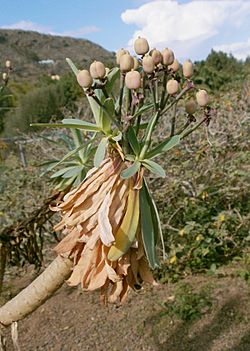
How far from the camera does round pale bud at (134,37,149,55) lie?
0.75 m

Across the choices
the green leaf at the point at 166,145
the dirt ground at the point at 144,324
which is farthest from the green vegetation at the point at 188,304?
the green leaf at the point at 166,145

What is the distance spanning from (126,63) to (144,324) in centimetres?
259

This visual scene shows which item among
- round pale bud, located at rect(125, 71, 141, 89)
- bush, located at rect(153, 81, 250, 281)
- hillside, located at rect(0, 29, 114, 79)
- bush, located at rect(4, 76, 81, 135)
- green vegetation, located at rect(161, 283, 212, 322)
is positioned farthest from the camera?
hillside, located at rect(0, 29, 114, 79)

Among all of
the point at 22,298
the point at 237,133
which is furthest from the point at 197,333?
the point at 22,298

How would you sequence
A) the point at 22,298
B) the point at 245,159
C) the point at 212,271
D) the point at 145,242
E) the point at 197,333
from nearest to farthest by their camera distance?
1. the point at 145,242
2. the point at 22,298
3. the point at 197,333
4. the point at 212,271
5. the point at 245,159

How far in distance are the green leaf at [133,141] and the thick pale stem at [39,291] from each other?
232mm

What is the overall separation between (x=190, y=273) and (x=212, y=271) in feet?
0.55

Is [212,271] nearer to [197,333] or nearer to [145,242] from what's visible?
[197,333]

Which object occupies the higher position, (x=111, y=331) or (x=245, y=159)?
(x=245, y=159)

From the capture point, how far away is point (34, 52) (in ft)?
107

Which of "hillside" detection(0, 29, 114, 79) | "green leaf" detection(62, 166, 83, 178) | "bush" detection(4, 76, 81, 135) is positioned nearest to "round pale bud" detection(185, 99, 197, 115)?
"green leaf" detection(62, 166, 83, 178)

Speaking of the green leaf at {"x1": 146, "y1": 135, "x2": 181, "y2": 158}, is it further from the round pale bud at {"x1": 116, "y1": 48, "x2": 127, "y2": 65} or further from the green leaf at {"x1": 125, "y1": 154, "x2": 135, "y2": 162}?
the round pale bud at {"x1": 116, "y1": 48, "x2": 127, "y2": 65}

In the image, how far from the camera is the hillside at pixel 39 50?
91.4ft

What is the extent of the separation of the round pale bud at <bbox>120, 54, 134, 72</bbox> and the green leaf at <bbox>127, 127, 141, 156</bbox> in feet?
0.31
